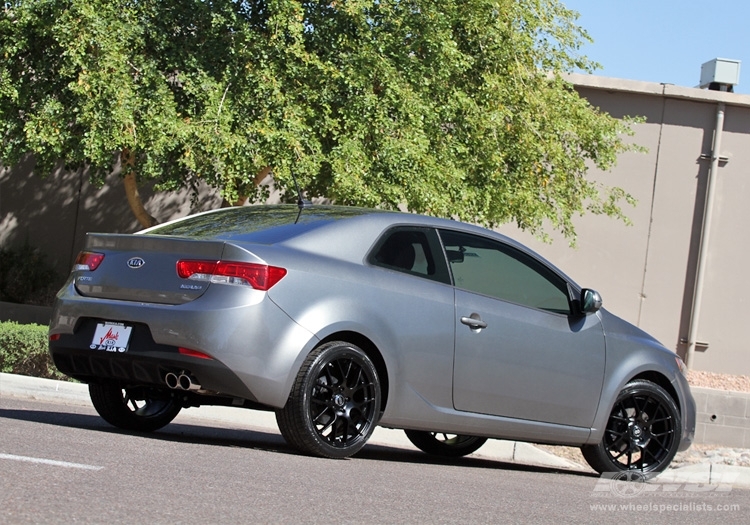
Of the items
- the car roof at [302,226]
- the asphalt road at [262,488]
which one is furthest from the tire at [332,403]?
the car roof at [302,226]

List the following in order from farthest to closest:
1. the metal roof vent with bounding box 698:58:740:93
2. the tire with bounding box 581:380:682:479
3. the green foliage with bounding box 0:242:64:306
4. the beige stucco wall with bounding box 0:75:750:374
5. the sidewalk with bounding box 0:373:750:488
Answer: the metal roof vent with bounding box 698:58:740:93 → the beige stucco wall with bounding box 0:75:750:374 → the green foliage with bounding box 0:242:64:306 → the sidewalk with bounding box 0:373:750:488 → the tire with bounding box 581:380:682:479

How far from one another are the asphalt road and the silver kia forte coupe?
0.31m

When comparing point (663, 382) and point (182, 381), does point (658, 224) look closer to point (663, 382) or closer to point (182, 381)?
point (663, 382)

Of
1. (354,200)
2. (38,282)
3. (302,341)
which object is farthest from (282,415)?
(38,282)

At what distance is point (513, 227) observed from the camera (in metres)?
20.2

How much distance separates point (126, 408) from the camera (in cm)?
766

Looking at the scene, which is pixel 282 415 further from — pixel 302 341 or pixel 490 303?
pixel 490 303

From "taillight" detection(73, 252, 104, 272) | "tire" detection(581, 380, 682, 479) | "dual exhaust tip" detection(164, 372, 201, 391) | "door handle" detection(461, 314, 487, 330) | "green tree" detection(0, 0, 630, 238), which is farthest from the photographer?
"green tree" detection(0, 0, 630, 238)

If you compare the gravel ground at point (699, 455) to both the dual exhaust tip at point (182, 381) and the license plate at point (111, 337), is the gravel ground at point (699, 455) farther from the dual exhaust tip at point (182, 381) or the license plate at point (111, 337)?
the license plate at point (111, 337)

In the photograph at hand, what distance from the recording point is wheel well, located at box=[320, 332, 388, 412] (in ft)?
22.2

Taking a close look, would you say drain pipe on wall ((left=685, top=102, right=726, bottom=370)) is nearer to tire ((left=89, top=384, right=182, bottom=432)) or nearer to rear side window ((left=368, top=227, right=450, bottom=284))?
rear side window ((left=368, top=227, right=450, bottom=284))

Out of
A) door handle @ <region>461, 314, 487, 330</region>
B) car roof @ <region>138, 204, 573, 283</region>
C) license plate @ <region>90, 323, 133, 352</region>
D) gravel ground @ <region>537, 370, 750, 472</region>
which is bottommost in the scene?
gravel ground @ <region>537, 370, 750, 472</region>

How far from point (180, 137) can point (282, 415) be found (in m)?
7.49

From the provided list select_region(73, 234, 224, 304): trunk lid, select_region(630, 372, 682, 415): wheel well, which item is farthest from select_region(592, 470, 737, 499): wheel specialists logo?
select_region(73, 234, 224, 304): trunk lid
